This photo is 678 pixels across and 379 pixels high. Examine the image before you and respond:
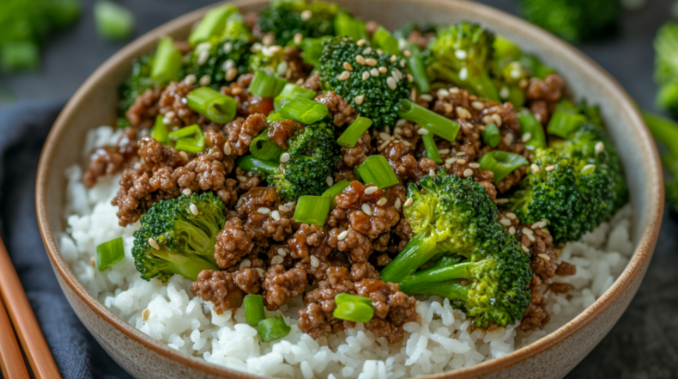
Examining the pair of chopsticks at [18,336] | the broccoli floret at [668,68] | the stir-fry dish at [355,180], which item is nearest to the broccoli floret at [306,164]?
the stir-fry dish at [355,180]

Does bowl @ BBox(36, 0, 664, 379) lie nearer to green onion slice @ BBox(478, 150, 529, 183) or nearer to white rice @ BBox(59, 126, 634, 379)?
white rice @ BBox(59, 126, 634, 379)

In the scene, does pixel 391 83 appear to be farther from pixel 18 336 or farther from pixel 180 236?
pixel 18 336

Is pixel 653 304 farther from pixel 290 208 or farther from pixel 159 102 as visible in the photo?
pixel 159 102

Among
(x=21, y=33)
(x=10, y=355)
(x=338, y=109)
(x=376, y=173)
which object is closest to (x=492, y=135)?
(x=376, y=173)

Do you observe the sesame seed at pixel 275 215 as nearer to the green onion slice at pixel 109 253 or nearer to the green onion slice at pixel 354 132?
the green onion slice at pixel 354 132

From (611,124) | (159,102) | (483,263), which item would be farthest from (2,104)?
(611,124)
